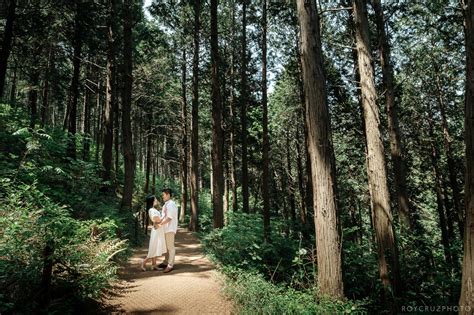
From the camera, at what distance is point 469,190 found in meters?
3.47

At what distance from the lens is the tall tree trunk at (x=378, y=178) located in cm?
658

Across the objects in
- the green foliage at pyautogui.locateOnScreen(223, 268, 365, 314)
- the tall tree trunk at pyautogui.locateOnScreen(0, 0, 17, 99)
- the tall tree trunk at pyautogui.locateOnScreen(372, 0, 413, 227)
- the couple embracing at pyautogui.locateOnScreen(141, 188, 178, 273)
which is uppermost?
the tall tree trunk at pyautogui.locateOnScreen(0, 0, 17, 99)

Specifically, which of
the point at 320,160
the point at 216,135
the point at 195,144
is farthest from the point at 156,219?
the point at 195,144

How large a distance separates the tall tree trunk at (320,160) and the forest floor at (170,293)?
1.92m

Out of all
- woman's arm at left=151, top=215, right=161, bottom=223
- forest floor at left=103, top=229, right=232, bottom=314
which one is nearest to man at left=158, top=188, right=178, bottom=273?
woman's arm at left=151, top=215, right=161, bottom=223

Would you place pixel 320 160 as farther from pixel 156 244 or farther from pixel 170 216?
pixel 156 244

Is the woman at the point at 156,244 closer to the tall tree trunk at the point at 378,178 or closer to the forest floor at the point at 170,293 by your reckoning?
the forest floor at the point at 170,293

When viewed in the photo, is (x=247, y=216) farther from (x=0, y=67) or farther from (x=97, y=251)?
(x=0, y=67)

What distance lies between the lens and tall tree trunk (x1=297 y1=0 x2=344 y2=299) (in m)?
5.30

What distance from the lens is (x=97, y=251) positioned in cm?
541

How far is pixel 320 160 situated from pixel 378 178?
210 cm

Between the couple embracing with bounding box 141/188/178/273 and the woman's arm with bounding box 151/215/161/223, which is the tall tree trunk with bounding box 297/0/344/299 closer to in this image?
the couple embracing with bounding box 141/188/178/273

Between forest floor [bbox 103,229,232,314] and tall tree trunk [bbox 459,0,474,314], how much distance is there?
11.0 feet

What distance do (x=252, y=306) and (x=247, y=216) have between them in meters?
6.35
